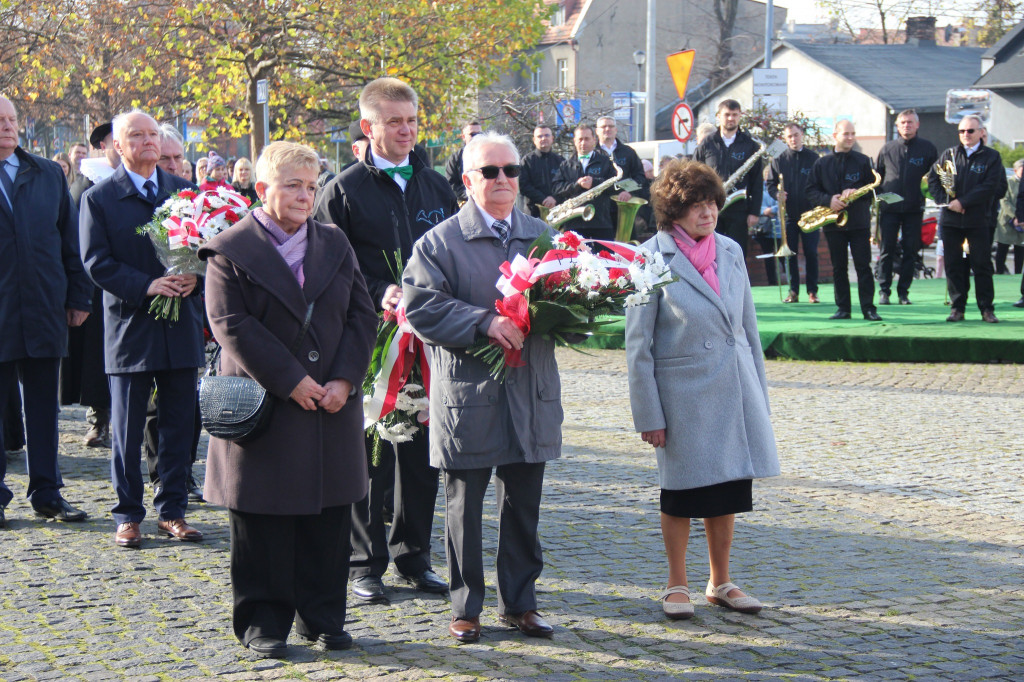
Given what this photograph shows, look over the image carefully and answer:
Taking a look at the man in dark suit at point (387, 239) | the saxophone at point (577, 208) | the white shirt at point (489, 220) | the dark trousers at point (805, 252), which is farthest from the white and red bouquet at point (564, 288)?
the dark trousers at point (805, 252)

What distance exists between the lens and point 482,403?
4.83 m

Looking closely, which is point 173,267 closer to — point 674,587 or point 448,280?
point 448,280

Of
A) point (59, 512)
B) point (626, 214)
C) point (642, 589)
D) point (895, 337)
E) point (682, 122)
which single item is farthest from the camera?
point (682, 122)

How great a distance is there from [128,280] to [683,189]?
9.45ft

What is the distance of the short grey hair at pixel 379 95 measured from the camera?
557 cm

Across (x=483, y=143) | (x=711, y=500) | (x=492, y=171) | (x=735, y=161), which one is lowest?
(x=711, y=500)

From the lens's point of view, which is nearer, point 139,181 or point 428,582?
point 428,582

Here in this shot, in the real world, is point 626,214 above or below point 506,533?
above

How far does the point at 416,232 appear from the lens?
5.71 m

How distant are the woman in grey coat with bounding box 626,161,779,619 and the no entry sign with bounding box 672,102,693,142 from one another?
15.3 meters

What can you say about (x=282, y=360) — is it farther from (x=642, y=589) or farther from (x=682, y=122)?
(x=682, y=122)

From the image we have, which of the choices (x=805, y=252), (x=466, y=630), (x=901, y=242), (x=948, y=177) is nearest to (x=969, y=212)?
(x=948, y=177)

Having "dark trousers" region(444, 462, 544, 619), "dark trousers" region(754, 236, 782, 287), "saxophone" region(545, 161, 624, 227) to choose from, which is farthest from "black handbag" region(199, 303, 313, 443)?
"dark trousers" region(754, 236, 782, 287)

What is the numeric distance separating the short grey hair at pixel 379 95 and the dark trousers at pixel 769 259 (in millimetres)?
13713
